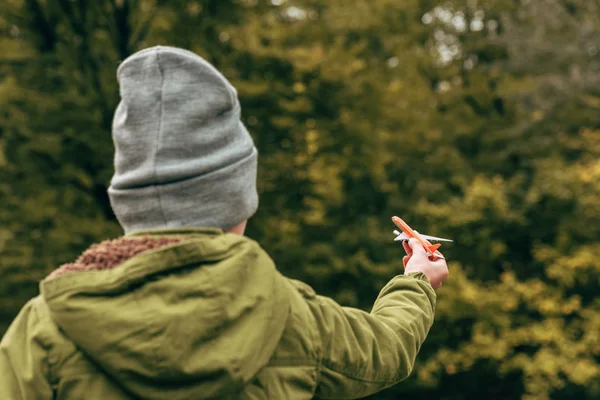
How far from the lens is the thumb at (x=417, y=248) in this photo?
1711 mm

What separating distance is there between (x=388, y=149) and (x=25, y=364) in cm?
1229

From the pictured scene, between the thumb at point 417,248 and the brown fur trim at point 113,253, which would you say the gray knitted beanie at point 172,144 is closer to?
the brown fur trim at point 113,253

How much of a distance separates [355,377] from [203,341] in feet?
1.05

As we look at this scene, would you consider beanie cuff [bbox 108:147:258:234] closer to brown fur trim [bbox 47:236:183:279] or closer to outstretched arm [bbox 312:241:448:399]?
brown fur trim [bbox 47:236:183:279]

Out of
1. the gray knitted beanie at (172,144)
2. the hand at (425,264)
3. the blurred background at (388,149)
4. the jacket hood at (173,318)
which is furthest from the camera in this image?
the blurred background at (388,149)

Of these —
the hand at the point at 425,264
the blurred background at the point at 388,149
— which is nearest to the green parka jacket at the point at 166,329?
the hand at the point at 425,264

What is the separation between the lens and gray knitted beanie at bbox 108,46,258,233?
134 cm

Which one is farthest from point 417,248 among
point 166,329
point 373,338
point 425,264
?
point 166,329

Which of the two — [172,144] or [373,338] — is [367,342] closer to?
[373,338]

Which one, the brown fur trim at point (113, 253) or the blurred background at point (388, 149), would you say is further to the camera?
the blurred background at point (388, 149)

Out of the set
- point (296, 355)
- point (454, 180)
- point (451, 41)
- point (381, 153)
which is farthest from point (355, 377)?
point (451, 41)

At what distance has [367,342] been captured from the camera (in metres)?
1.41

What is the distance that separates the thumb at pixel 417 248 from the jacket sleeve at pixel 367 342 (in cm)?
14

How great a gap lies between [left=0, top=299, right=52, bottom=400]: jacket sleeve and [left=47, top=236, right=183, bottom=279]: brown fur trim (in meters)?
0.10
